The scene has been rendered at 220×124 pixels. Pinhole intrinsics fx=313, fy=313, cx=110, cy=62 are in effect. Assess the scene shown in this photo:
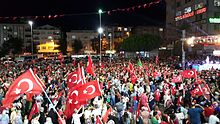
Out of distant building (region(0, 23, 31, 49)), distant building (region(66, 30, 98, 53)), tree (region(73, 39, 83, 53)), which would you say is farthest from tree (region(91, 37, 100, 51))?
distant building (region(0, 23, 31, 49))

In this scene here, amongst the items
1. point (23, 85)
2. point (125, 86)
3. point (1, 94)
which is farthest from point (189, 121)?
point (1, 94)

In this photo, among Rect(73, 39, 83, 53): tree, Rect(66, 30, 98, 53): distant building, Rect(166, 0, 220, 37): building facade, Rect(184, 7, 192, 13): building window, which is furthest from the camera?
Rect(66, 30, 98, 53): distant building

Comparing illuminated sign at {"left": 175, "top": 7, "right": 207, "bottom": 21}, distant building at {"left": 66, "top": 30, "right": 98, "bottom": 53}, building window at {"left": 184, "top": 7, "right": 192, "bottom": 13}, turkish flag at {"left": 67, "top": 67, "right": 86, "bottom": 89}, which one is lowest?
turkish flag at {"left": 67, "top": 67, "right": 86, "bottom": 89}

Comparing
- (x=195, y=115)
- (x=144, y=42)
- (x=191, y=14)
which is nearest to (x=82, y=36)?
(x=144, y=42)

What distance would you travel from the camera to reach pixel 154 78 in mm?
20734

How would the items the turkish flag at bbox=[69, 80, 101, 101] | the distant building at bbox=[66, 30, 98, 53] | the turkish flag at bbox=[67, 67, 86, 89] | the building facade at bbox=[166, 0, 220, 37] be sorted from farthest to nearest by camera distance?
1. the distant building at bbox=[66, 30, 98, 53]
2. the building facade at bbox=[166, 0, 220, 37]
3. the turkish flag at bbox=[67, 67, 86, 89]
4. the turkish flag at bbox=[69, 80, 101, 101]

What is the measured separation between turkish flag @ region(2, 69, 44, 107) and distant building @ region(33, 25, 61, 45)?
363ft

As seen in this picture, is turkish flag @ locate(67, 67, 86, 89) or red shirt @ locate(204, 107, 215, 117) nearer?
red shirt @ locate(204, 107, 215, 117)

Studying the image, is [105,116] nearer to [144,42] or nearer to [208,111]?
[208,111]

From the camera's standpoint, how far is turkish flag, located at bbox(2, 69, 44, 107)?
9070 millimetres

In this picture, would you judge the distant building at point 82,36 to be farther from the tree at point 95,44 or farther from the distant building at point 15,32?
the distant building at point 15,32

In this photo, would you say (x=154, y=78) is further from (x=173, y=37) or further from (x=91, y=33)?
(x=91, y=33)

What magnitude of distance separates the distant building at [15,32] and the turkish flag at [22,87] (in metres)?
108

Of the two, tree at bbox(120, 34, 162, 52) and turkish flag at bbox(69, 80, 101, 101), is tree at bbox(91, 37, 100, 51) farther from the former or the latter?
turkish flag at bbox(69, 80, 101, 101)
